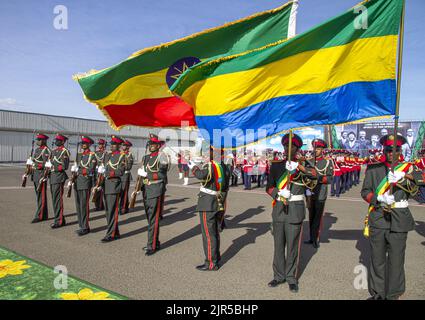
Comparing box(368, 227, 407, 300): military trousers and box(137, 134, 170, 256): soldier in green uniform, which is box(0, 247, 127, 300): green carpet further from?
box(368, 227, 407, 300): military trousers

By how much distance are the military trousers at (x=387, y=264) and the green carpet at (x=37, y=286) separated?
2.95 m

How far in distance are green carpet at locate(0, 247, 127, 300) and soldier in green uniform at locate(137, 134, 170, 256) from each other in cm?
153

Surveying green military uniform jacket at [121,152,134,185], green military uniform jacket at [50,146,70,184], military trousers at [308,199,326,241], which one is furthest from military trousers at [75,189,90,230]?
military trousers at [308,199,326,241]

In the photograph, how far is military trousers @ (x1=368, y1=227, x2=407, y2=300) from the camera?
12.0 ft

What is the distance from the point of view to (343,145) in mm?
34156

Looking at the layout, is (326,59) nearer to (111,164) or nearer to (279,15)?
(279,15)

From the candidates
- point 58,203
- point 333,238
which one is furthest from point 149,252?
point 333,238

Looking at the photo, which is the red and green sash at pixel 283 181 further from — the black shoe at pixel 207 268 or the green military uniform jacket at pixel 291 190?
the black shoe at pixel 207 268

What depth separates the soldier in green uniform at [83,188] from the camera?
22.0 ft

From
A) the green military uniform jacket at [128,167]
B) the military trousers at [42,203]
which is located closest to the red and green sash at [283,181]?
the green military uniform jacket at [128,167]

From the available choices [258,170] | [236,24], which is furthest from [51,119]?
[236,24]

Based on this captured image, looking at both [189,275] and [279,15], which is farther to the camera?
[279,15]

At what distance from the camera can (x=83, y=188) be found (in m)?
6.86
